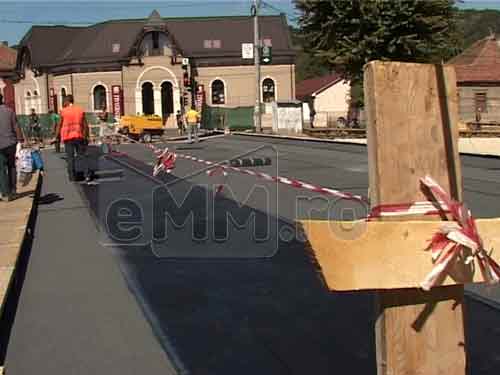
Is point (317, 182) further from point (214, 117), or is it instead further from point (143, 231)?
point (214, 117)

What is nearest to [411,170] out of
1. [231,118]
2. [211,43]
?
[231,118]

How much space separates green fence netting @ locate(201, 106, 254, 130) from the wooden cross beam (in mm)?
50100

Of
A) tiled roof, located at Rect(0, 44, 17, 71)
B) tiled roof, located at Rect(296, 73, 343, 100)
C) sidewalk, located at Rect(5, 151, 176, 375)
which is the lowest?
sidewalk, located at Rect(5, 151, 176, 375)

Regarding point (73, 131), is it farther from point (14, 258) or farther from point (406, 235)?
point (406, 235)

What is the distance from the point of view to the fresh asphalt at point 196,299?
14.9 ft

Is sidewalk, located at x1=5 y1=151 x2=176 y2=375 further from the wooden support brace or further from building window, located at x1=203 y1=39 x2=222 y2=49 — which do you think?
building window, located at x1=203 y1=39 x2=222 y2=49

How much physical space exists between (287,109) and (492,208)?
32.9m

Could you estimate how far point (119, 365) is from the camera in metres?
4.50

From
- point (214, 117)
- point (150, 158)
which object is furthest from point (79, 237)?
point (214, 117)

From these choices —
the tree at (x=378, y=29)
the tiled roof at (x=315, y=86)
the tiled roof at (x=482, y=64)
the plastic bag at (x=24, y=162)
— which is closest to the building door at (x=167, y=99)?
the tiled roof at (x=315, y=86)

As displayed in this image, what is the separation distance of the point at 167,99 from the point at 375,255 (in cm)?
6335

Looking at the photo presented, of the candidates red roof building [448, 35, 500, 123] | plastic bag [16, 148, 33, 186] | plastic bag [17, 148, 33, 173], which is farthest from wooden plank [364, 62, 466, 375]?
red roof building [448, 35, 500, 123]

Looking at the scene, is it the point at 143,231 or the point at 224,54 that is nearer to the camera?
the point at 143,231

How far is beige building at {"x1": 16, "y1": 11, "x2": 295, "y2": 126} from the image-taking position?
63.3 meters
